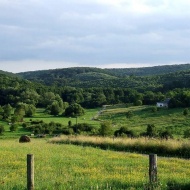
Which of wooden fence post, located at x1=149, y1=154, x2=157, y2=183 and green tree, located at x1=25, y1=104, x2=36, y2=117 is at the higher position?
wooden fence post, located at x1=149, y1=154, x2=157, y2=183

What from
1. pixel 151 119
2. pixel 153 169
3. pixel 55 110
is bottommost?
pixel 151 119

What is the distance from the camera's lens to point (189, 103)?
97938 millimetres

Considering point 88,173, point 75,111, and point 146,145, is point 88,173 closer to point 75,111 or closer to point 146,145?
point 146,145

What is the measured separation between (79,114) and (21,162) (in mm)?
91981

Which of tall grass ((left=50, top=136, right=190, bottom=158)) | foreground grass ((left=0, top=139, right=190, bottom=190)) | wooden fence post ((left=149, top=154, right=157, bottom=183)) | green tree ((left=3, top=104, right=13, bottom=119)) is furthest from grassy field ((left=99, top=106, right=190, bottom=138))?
wooden fence post ((left=149, top=154, right=157, bottom=183))

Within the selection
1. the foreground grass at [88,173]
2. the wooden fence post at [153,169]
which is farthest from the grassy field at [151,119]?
the wooden fence post at [153,169]

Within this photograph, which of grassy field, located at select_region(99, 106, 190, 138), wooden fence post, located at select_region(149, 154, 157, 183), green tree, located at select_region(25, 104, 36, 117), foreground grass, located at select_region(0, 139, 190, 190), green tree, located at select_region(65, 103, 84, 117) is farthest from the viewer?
green tree, located at select_region(25, 104, 36, 117)

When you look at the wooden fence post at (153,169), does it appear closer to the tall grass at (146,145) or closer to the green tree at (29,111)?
the tall grass at (146,145)

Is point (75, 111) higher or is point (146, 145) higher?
point (146, 145)

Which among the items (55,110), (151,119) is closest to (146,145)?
(151,119)

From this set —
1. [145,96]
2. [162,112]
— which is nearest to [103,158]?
[162,112]

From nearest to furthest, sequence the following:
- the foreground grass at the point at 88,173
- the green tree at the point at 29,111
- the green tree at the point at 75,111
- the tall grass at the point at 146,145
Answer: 1. the foreground grass at the point at 88,173
2. the tall grass at the point at 146,145
3. the green tree at the point at 75,111
4. the green tree at the point at 29,111

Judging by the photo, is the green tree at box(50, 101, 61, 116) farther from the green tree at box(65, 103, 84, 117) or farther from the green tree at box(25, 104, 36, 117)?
the green tree at box(25, 104, 36, 117)

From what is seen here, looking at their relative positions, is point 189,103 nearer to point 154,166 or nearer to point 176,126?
point 176,126
